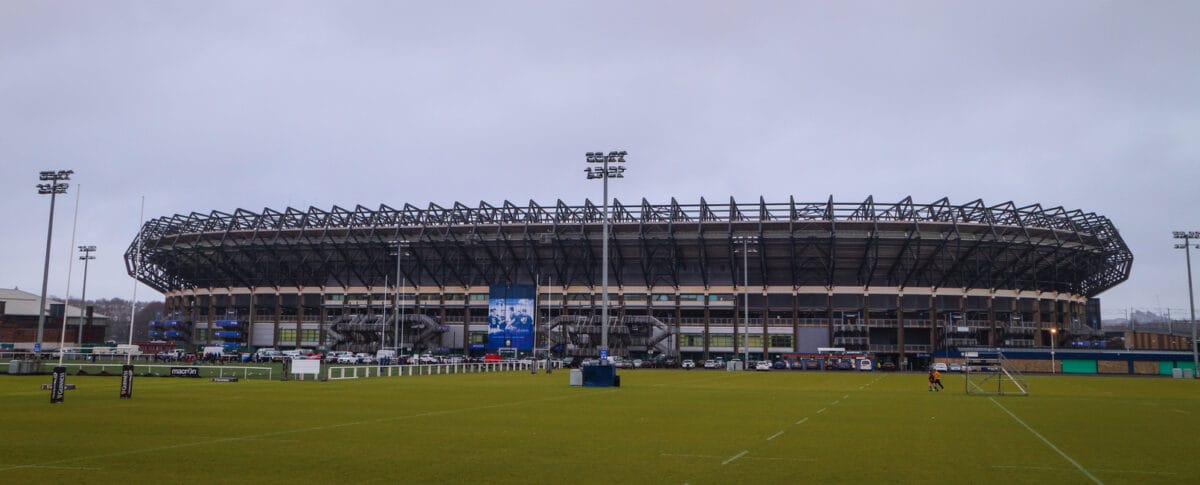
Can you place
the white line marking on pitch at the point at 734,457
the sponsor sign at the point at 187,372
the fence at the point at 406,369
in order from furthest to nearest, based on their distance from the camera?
the fence at the point at 406,369
the sponsor sign at the point at 187,372
the white line marking on pitch at the point at 734,457

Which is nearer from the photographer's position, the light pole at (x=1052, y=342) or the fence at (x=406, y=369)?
the fence at (x=406, y=369)

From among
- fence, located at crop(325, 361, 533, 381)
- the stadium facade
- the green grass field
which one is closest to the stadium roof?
the stadium facade

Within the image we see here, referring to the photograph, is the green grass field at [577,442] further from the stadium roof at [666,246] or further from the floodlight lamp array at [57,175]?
the stadium roof at [666,246]

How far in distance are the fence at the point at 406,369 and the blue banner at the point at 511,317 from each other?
2852 cm

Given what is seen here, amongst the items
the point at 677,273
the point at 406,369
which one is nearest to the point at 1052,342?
the point at 677,273

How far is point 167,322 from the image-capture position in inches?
5778

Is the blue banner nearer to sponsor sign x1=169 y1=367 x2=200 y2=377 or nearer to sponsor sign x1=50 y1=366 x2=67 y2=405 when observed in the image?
sponsor sign x1=169 y1=367 x2=200 y2=377

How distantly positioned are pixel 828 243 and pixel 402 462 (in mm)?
108663

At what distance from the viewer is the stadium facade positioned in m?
A: 119

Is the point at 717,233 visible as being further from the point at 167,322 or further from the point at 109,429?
the point at 109,429

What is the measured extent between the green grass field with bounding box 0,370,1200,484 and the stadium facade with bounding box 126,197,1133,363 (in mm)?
82206

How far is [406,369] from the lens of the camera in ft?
222

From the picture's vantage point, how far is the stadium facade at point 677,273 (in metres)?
119

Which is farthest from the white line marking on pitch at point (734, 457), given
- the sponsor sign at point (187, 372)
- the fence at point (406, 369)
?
the sponsor sign at point (187, 372)
